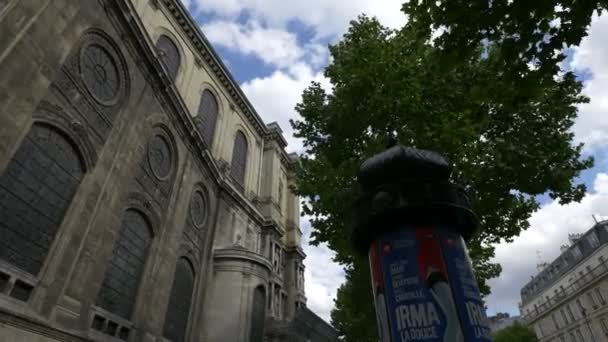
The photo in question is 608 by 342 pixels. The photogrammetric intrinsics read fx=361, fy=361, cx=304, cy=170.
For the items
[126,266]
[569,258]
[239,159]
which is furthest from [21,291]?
[569,258]

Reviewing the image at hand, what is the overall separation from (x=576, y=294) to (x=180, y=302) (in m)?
38.1

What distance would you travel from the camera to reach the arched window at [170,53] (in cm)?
2331

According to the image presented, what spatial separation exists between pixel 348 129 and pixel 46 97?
382 inches

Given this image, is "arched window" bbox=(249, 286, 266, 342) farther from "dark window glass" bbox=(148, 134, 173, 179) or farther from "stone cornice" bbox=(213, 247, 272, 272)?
"dark window glass" bbox=(148, 134, 173, 179)

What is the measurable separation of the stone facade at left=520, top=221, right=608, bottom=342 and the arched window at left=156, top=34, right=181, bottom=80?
38.7 meters

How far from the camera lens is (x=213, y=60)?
28453 millimetres

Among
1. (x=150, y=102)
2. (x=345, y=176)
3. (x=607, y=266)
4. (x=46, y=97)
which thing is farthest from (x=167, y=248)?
(x=607, y=266)

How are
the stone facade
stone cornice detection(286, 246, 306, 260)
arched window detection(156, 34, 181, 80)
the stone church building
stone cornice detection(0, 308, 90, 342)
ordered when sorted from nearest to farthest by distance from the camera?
stone cornice detection(0, 308, 90, 342), the stone church building, arched window detection(156, 34, 181, 80), stone cornice detection(286, 246, 306, 260), the stone facade

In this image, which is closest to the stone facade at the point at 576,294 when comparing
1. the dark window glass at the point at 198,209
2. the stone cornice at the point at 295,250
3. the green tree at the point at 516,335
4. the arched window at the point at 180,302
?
the green tree at the point at 516,335

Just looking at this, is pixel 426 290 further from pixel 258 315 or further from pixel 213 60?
pixel 213 60

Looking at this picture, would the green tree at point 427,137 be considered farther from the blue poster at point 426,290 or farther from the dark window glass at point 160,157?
the dark window glass at point 160,157

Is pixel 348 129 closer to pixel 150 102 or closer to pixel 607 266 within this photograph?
pixel 150 102

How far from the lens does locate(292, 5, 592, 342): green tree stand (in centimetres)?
1080

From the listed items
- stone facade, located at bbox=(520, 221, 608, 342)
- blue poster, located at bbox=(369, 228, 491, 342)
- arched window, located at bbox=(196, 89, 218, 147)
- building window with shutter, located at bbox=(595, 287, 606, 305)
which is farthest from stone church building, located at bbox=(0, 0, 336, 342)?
stone facade, located at bbox=(520, 221, 608, 342)
